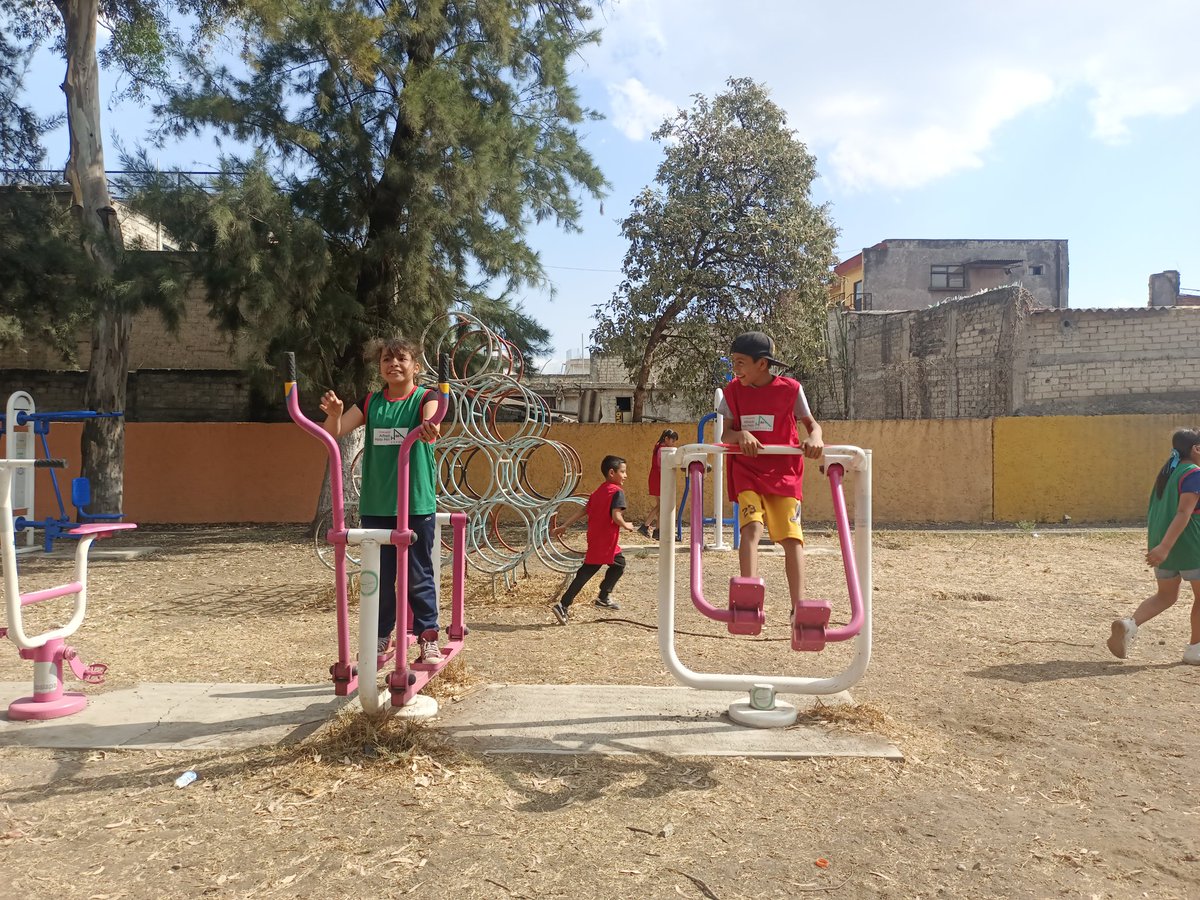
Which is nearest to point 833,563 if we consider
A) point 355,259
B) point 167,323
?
point 355,259

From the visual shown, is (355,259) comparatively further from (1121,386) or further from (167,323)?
(1121,386)

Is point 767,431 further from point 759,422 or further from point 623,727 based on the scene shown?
point 623,727

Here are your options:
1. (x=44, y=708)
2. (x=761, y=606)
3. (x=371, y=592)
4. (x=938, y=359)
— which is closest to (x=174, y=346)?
(x=44, y=708)

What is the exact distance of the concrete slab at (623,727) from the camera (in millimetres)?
3498

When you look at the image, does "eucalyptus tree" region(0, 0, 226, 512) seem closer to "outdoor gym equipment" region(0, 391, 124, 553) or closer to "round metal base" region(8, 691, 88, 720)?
"outdoor gym equipment" region(0, 391, 124, 553)

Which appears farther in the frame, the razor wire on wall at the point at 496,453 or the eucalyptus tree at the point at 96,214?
the eucalyptus tree at the point at 96,214

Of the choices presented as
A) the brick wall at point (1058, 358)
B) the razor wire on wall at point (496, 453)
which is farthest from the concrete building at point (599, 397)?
the razor wire on wall at point (496, 453)

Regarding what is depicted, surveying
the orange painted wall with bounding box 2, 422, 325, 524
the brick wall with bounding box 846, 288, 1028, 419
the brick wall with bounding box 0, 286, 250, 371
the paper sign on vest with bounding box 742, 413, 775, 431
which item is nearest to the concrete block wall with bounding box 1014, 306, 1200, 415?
the brick wall with bounding box 846, 288, 1028, 419

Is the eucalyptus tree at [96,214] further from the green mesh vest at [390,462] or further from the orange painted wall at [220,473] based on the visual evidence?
the green mesh vest at [390,462]

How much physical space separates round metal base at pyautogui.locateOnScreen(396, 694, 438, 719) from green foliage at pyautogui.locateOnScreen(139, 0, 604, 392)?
788 cm

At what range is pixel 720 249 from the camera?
53.6 feet

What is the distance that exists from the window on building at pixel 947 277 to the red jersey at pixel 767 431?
33.0m

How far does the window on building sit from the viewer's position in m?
33.8

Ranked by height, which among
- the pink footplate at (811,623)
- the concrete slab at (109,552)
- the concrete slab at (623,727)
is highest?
the pink footplate at (811,623)
